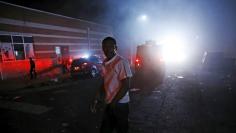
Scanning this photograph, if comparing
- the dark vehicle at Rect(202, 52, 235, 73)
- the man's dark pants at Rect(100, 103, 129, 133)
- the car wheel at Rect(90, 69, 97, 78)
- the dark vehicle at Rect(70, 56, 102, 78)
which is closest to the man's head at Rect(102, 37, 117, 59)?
the man's dark pants at Rect(100, 103, 129, 133)

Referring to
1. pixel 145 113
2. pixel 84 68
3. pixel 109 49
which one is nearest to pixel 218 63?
pixel 84 68

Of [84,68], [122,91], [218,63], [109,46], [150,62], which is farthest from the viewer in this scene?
[218,63]

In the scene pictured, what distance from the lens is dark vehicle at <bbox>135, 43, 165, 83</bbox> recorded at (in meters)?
11.5

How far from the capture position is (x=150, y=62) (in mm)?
11531

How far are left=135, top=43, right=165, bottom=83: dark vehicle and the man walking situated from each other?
8.70 meters

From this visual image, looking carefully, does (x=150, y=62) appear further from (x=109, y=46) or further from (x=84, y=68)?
(x=109, y=46)

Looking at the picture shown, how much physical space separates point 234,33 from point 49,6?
38.5 meters

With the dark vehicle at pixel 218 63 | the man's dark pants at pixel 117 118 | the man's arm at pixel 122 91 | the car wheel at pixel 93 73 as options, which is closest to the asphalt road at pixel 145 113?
the man's dark pants at pixel 117 118

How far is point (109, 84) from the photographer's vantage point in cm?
277

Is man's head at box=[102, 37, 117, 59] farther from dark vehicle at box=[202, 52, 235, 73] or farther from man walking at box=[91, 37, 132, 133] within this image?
dark vehicle at box=[202, 52, 235, 73]

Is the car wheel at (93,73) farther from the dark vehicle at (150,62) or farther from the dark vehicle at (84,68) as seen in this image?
the dark vehicle at (150,62)

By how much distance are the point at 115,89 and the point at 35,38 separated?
16.7 metres

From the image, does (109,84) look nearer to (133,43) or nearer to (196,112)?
(196,112)

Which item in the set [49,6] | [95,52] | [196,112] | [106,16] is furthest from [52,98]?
[106,16]
